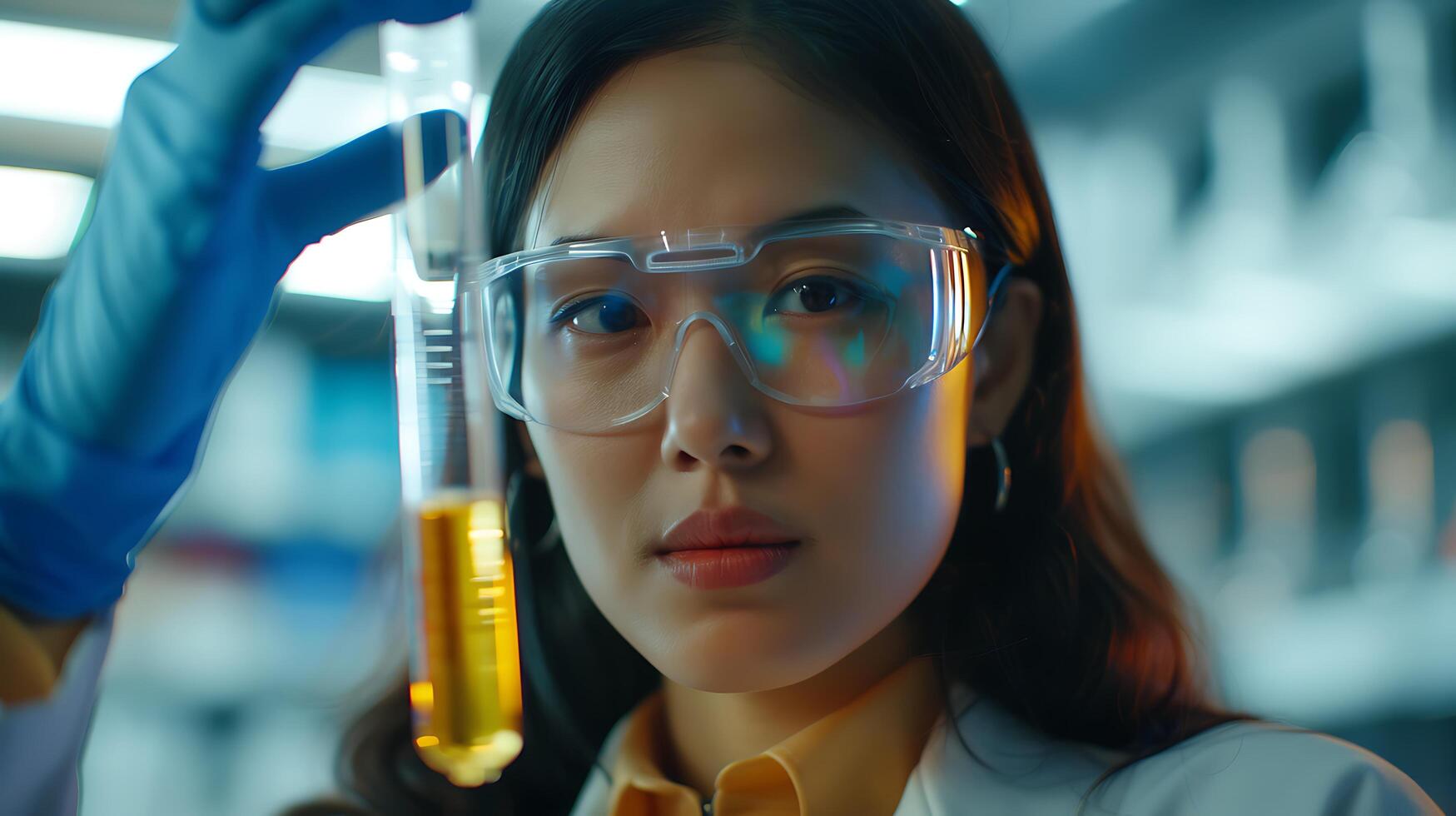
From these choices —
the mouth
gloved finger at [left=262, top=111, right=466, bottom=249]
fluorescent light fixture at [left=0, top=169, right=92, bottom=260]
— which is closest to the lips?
the mouth

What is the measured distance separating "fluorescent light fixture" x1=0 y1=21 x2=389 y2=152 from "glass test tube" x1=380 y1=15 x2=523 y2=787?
83 cm

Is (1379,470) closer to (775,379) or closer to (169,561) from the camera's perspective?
(775,379)

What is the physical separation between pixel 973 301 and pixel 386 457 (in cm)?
211

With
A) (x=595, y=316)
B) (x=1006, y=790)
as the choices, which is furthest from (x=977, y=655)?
(x=595, y=316)

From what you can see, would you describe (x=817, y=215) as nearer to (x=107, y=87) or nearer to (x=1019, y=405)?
(x=1019, y=405)

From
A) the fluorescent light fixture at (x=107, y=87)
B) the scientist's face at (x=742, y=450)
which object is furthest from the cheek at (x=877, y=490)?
the fluorescent light fixture at (x=107, y=87)

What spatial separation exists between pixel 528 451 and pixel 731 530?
421mm

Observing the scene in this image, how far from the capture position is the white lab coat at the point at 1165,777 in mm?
879

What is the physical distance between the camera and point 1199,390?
2.41 metres

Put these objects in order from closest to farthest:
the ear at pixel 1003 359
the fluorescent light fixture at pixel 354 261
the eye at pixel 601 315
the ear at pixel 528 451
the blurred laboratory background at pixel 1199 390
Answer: the eye at pixel 601 315, the ear at pixel 1003 359, the ear at pixel 528 451, the fluorescent light fixture at pixel 354 261, the blurred laboratory background at pixel 1199 390

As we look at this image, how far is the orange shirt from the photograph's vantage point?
3.22 feet

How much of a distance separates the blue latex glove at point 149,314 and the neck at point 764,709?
0.61m

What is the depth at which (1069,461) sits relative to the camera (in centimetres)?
116

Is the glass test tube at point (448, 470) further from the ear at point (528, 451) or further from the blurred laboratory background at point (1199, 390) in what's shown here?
the blurred laboratory background at point (1199, 390)
